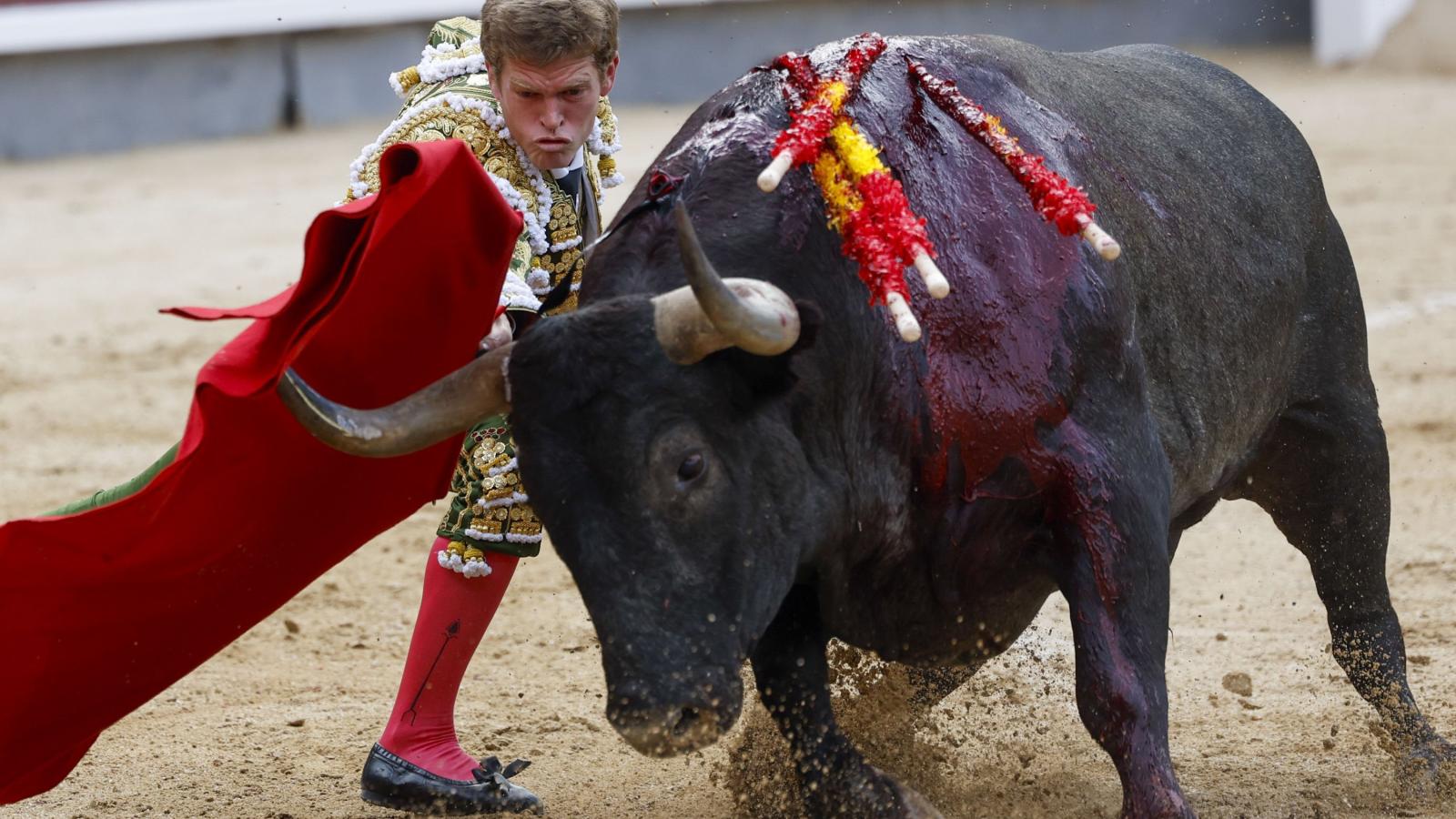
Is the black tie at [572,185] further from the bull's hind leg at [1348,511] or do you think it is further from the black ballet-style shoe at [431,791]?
the bull's hind leg at [1348,511]

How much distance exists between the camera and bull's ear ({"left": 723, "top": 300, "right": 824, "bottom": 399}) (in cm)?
248

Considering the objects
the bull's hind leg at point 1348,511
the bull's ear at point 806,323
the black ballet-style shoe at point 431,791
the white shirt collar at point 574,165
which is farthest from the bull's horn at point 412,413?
the bull's hind leg at point 1348,511

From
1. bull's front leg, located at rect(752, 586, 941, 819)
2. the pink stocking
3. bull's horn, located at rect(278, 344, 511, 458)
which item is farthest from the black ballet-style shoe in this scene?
bull's horn, located at rect(278, 344, 511, 458)

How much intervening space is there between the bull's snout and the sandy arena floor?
0.85 meters

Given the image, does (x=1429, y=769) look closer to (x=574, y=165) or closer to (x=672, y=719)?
(x=672, y=719)

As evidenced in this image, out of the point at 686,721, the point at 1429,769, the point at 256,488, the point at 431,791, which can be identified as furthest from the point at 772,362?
Result: the point at 1429,769

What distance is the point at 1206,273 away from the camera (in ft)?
10.8

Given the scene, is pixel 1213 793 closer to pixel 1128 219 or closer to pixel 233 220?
pixel 1128 219

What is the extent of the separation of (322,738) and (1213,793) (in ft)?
5.51

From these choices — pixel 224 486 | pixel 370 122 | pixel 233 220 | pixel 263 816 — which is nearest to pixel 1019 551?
pixel 224 486

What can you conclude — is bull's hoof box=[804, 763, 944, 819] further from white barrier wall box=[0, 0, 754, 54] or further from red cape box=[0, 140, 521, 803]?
white barrier wall box=[0, 0, 754, 54]

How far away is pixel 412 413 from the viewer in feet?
8.30

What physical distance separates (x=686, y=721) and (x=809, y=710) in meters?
0.65

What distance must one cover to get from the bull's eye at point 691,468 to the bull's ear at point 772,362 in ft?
0.39
